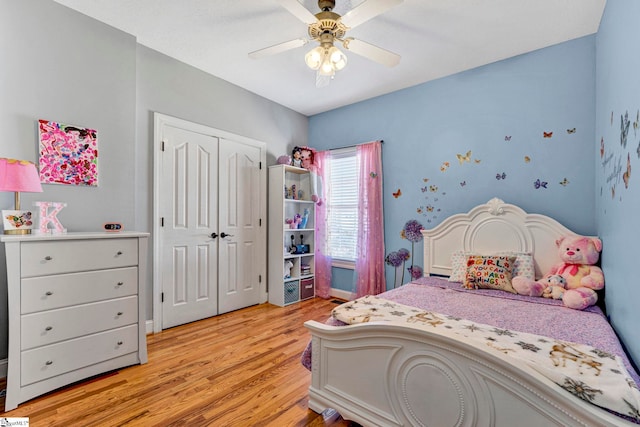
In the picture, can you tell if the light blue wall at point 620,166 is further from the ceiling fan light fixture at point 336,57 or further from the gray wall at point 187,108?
the gray wall at point 187,108

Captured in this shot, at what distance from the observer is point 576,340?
4.78ft

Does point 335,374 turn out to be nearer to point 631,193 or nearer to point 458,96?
point 631,193

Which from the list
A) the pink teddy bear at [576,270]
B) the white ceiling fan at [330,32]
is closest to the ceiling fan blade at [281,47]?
the white ceiling fan at [330,32]

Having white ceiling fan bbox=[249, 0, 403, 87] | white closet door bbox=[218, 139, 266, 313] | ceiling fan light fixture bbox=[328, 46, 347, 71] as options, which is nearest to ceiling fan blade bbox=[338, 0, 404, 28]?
white ceiling fan bbox=[249, 0, 403, 87]

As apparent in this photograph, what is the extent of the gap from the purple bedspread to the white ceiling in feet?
6.98

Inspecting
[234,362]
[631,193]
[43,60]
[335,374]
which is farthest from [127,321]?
[631,193]

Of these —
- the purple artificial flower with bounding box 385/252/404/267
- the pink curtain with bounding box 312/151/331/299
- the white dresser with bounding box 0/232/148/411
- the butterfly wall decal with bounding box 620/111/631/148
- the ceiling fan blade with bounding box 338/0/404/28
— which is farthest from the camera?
the pink curtain with bounding box 312/151/331/299

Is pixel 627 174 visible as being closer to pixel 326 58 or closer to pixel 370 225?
pixel 326 58

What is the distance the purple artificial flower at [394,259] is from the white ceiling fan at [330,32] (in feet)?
7.07

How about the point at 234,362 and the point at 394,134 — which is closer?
the point at 234,362

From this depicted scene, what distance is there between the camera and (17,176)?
1.73 m

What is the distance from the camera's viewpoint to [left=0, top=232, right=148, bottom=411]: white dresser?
172 cm

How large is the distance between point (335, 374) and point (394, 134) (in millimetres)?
2855

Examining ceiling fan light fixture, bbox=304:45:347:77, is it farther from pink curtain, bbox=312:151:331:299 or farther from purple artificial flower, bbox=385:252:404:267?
purple artificial flower, bbox=385:252:404:267
